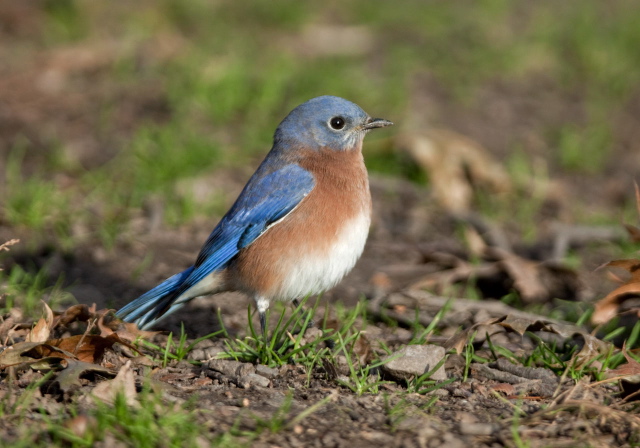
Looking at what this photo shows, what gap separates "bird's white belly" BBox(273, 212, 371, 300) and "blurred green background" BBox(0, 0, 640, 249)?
205cm


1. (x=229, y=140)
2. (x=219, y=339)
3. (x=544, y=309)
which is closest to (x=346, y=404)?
(x=219, y=339)

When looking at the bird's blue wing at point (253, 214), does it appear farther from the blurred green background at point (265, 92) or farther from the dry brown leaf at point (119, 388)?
the blurred green background at point (265, 92)

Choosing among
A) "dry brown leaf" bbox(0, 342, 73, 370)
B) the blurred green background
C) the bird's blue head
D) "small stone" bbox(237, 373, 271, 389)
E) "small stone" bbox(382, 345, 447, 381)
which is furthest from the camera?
the blurred green background

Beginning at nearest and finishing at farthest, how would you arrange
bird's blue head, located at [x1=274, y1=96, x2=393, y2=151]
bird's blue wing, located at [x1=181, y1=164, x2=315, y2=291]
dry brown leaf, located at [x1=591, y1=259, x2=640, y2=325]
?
dry brown leaf, located at [x1=591, y1=259, x2=640, y2=325] < bird's blue wing, located at [x1=181, y1=164, x2=315, y2=291] < bird's blue head, located at [x1=274, y1=96, x2=393, y2=151]

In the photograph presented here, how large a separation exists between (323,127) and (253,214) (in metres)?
0.79

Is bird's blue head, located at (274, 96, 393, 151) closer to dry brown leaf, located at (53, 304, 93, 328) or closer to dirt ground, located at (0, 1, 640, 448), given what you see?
dirt ground, located at (0, 1, 640, 448)

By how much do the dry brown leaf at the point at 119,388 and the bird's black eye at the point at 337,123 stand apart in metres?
2.22

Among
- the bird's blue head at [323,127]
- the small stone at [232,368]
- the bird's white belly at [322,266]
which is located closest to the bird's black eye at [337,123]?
the bird's blue head at [323,127]

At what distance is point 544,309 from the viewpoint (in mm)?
5883

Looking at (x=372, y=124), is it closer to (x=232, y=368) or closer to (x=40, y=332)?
(x=232, y=368)

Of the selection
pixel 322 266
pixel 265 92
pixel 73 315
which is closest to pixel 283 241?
pixel 322 266

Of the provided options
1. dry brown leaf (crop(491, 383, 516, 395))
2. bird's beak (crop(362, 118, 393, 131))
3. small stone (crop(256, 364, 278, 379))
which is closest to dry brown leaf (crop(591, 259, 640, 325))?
dry brown leaf (crop(491, 383, 516, 395))

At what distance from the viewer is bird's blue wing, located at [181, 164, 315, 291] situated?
16.3ft

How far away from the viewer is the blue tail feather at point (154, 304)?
489 centimetres
